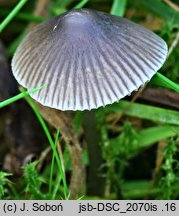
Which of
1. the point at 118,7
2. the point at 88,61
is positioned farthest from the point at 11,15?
the point at 118,7

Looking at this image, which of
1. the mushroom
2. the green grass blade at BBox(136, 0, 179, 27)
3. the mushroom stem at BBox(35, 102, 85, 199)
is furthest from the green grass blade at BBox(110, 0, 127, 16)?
the mushroom stem at BBox(35, 102, 85, 199)

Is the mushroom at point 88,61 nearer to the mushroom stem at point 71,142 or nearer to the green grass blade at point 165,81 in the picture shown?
the green grass blade at point 165,81

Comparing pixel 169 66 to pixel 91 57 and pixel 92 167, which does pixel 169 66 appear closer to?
pixel 92 167

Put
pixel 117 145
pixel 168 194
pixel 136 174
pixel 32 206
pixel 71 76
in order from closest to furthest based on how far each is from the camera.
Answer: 1. pixel 71 76
2. pixel 32 206
3. pixel 168 194
4. pixel 117 145
5. pixel 136 174

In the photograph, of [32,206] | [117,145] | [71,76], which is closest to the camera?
[71,76]

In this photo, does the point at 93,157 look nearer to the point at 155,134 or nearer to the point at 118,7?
the point at 155,134

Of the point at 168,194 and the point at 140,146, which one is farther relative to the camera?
the point at 140,146

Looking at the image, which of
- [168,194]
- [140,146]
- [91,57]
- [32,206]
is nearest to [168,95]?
[140,146]

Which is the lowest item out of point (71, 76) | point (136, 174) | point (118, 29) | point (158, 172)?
point (136, 174)
